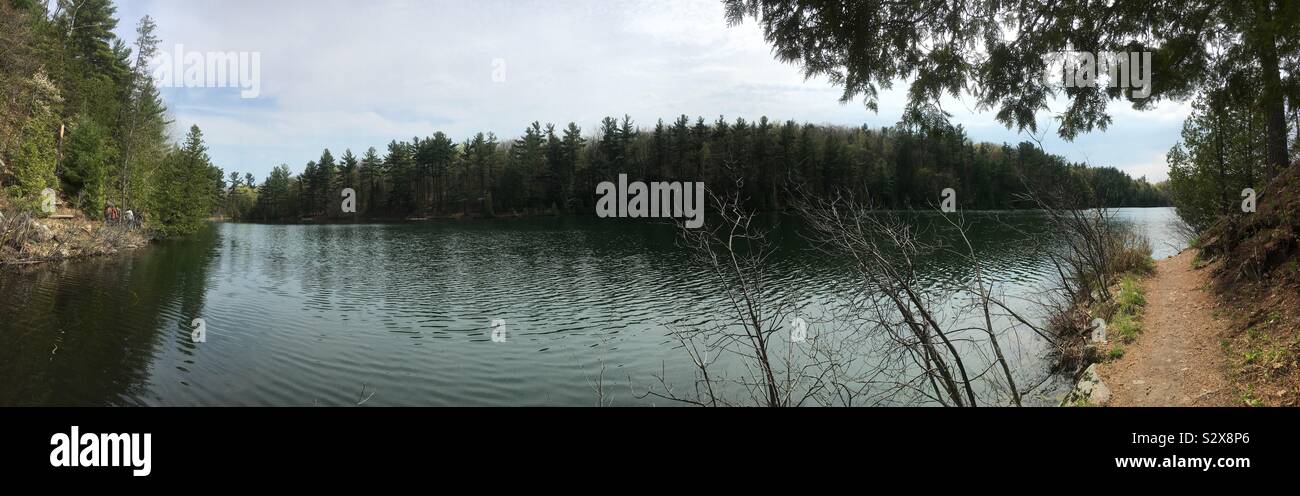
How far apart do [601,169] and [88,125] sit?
153ft

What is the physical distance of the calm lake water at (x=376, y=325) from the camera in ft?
31.4

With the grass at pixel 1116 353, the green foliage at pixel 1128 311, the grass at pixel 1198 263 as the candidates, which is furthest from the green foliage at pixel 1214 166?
the grass at pixel 1116 353

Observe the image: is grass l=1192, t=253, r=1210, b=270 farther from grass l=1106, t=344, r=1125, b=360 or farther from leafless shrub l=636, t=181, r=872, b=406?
leafless shrub l=636, t=181, r=872, b=406

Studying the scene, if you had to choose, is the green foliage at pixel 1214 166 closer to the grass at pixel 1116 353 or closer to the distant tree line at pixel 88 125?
the grass at pixel 1116 353

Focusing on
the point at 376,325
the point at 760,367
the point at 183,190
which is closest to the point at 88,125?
the point at 183,190

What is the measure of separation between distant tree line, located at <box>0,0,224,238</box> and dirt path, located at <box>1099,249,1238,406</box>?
3664cm

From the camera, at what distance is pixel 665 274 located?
21281 millimetres

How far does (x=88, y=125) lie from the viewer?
31203 millimetres

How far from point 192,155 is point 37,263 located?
2469cm

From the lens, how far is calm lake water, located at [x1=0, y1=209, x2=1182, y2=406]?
956 centimetres

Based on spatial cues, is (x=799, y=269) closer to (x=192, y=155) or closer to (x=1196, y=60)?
(x=1196, y=60)

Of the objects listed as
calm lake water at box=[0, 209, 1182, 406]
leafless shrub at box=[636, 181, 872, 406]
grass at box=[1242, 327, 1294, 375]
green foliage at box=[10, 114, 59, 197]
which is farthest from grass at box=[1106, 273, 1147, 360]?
green foliage at box=[10, 114, 59, 197]
